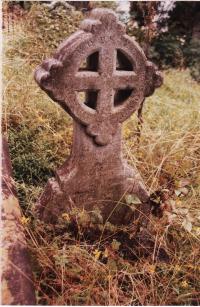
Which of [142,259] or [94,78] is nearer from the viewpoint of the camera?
[94,78]

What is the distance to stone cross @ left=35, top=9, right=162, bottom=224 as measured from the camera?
2152mm

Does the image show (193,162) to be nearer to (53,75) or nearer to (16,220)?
(53,75)

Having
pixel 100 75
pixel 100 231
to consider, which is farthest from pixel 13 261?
pixel 100 75

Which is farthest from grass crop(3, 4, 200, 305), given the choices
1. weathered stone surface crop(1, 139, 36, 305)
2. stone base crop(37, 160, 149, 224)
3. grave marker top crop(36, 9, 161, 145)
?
grave marker top crop(36, 9, 161, 145)

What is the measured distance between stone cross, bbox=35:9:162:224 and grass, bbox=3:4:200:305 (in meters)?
0.14

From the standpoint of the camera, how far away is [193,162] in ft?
11.2

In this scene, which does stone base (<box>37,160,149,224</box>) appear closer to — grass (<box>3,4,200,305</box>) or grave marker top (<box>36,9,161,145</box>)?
grass (<box>3,4,200,305</box>)

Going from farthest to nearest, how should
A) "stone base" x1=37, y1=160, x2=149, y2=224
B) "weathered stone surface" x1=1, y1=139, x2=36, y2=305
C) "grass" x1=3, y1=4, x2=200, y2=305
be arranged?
"stone base" x1=37, y1=160, x2=149, y2=224 < "grass" x1=3, y1=4, x2=200, y2=305 < "weathered stone surface" x1=1, y1=139, x2=36, y2=305

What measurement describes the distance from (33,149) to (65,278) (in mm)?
1263

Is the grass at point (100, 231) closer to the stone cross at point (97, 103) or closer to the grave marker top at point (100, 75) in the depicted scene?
the stone cross at point (97, 103)

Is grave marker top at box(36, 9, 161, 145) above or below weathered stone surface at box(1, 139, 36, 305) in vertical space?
above

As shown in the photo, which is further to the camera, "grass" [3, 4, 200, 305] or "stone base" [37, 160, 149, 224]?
"stone base" [37, 160, 149, 224]

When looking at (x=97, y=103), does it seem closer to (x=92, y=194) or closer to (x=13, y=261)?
(x=92, y=194)

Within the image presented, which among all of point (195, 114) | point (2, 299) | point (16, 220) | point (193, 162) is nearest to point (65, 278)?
point (16, 220)
